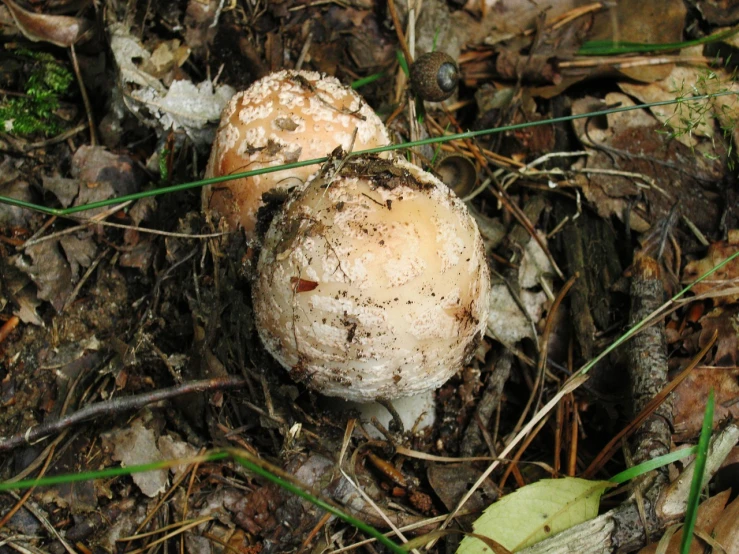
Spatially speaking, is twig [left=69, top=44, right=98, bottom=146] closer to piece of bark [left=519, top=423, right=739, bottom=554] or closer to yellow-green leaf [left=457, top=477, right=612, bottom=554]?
yellow-green leaf [left=457, top=477, right=612, bottom=554]

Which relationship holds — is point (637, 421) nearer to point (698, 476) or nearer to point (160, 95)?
point (698, 476)

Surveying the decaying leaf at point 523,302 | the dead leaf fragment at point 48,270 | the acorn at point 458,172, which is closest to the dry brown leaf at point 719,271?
the decaying leaf at point 523,302

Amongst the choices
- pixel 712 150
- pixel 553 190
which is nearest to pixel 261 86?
pixel 553 190

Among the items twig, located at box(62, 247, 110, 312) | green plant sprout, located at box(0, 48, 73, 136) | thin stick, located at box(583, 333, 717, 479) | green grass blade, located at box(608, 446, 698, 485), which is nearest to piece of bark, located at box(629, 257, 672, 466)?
thin stick, located at box(583, 333, 717, 479)

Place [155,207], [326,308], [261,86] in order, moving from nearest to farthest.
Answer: [326,308]
[261,86]
[155,207]

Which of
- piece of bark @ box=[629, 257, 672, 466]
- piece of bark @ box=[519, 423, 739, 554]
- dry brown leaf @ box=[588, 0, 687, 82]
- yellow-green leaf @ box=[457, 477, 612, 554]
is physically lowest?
yellow-green leaf @ box=[457, 477, 612, 554]

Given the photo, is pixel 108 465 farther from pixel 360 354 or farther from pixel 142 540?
pixel 360 354

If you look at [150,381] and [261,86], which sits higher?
[261,86]

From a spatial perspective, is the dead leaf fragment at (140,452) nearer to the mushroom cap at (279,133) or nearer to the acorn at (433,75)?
the mushroom cap at (279,133)
